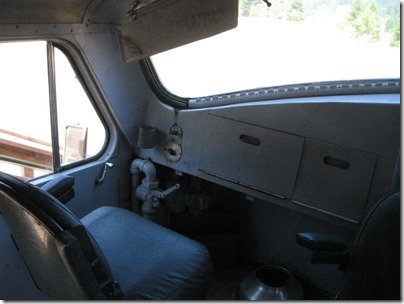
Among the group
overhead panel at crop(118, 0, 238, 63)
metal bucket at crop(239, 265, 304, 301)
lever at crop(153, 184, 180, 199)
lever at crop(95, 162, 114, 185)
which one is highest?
overhead panel at crop(118, 0, 238, 63)

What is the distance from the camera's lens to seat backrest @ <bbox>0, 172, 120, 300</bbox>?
1.07 m

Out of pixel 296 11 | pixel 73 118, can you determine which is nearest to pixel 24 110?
pixel 73 118

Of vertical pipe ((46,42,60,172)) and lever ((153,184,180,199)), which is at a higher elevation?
vertical pipe ((46,42,60,172))

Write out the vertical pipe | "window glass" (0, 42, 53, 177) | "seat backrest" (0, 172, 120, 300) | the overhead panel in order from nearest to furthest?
"seat backrest" (0, 172, 120, 300)
the overhead panel
"window glass" (0, 42, 53, 177)
the vertical pipe

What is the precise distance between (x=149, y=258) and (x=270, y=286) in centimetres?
79

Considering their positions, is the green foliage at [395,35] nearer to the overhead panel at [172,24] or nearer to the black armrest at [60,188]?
the overhead panel at [172,24]

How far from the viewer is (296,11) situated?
1.82m

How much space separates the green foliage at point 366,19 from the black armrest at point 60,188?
1543 millimetres

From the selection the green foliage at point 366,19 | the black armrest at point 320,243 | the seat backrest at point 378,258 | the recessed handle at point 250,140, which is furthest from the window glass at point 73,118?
the seat backrest at point 378,258

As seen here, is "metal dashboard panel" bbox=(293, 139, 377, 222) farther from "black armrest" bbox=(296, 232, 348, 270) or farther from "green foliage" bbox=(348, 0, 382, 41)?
"green foliage" bbox=(348, 0, 382, 41)

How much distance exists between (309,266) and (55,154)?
1678 mm

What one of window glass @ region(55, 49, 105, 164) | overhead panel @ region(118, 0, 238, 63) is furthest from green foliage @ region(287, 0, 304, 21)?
window glass @ region(55, 49, 105, 164)

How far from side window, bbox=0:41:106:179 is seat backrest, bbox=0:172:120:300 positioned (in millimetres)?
741

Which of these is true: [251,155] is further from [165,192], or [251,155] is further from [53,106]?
[53,106]
